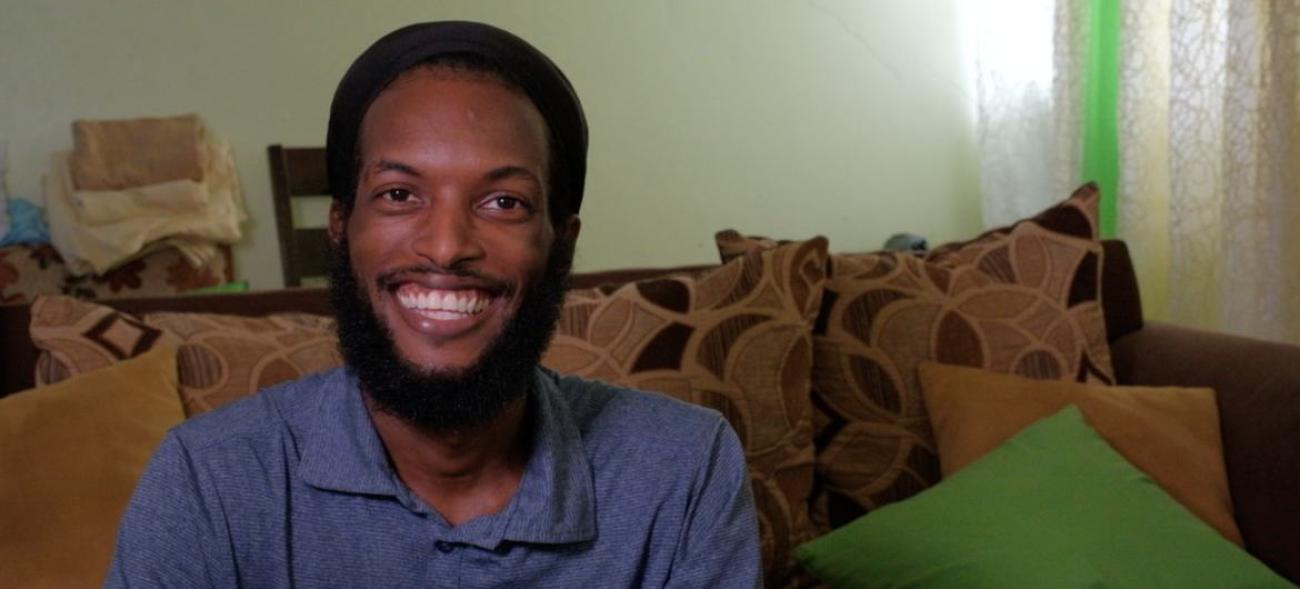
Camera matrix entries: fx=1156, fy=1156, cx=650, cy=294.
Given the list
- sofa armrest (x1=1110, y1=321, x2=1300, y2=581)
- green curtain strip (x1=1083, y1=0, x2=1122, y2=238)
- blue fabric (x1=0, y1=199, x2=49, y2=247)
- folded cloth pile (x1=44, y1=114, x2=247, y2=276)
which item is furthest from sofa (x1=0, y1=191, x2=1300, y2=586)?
blue fabric (x1=0, y1=199, x2=49, y2=247)

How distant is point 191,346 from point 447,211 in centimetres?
70

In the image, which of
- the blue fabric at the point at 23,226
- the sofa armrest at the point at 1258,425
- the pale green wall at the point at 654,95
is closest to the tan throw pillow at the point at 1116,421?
the sofa armrest at the point at 1258,425

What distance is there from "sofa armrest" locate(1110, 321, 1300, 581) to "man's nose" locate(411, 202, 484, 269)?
119 cm

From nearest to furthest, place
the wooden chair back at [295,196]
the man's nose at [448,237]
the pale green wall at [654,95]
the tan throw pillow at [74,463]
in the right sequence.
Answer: the man's nose at [448,237]
the tan throw pillow at [74,463]
the pale green wall at [654,95]
the wooden chair back at [295,196]

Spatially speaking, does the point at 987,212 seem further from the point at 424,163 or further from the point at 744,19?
the point at 424,163

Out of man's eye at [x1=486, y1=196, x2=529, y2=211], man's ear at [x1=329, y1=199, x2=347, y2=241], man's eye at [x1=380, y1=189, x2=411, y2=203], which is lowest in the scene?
man's ear at [x1=329, y1=199, x2=347, y2=241]

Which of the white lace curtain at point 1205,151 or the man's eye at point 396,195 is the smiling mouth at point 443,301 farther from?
the white lace curtain at point 1205,151

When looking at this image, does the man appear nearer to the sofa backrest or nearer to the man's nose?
the man's nose

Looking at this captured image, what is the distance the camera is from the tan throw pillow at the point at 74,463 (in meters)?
1.20

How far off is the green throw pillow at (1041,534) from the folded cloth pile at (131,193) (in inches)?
65.2

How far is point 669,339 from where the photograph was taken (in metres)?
1.54

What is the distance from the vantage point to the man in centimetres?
91

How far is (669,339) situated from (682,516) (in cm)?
56

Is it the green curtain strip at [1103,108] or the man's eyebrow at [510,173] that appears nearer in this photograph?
the man's eyebrow at [510,173]
